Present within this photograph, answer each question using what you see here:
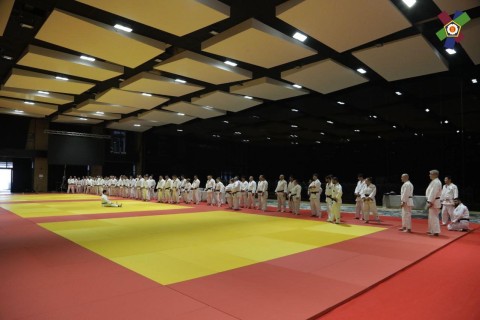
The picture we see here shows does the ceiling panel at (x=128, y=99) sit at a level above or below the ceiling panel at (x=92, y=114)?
below

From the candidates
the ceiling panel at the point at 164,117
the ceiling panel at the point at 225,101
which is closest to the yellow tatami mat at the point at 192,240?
the ceiling panel at the point at 225,101

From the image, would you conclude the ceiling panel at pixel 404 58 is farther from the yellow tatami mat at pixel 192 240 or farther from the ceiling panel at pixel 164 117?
the ceiling panel at pixel 164 117

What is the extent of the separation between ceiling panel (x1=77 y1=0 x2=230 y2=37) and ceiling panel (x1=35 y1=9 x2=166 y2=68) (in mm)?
915

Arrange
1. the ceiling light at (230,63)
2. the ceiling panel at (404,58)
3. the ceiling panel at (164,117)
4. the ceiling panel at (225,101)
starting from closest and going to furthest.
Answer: the ceiling panel at (404,58) < the ceiling light at (230,63) < the ceiling panel at (225,101) < the ceiling panel at (164,117)

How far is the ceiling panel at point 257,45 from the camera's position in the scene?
22.5 feet

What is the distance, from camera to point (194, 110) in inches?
609

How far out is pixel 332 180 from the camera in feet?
32.5

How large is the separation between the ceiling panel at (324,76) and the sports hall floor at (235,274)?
469 centimetres

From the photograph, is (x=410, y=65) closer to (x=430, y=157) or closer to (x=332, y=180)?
(x=332, y=180)

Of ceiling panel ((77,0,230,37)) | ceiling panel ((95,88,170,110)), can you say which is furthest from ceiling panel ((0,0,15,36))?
ceiling panel ((95,88,170,110))

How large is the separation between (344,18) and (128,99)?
33.9 feet

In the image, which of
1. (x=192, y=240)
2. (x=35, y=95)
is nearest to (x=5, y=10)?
(x=192, y=240)

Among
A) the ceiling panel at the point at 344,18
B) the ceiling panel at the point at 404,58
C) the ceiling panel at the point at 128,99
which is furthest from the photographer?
the ceiling panel at the point at 128,99

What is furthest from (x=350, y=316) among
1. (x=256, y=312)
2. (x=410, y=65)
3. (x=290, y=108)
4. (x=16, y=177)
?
(x=16, y=177)
